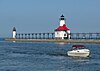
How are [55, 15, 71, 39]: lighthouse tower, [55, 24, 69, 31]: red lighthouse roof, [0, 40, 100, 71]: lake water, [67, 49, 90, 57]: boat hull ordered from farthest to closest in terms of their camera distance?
[55, 15, 71, 39]: lighthouse tower
[55, 24, 69, 31]: red lighthouse roof
[67, 49, 90, 57]: boat hull
[0, 40, 100, 71]: lake water

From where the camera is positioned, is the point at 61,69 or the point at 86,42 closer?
the point at 61,69

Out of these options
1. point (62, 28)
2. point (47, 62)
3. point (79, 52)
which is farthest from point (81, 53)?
point (62, 28)

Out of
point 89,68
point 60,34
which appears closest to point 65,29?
point 60,34

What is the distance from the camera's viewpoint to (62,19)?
19388cm

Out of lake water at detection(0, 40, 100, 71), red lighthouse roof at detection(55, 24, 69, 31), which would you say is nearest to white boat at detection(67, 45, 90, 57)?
lake water at detection(0, 40, 100, 71)

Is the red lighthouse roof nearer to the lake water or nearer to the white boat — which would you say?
the lake water

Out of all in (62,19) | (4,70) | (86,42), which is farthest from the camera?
(62,19)

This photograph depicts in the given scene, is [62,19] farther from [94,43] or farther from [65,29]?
[94,43]

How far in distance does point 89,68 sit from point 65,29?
13155cm

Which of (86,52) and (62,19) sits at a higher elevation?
(62,19)

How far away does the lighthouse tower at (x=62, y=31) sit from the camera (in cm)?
18962

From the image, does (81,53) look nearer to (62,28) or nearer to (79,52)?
(79,52)

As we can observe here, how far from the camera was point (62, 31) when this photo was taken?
189 meters

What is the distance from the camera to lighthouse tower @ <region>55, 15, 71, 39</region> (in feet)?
622
